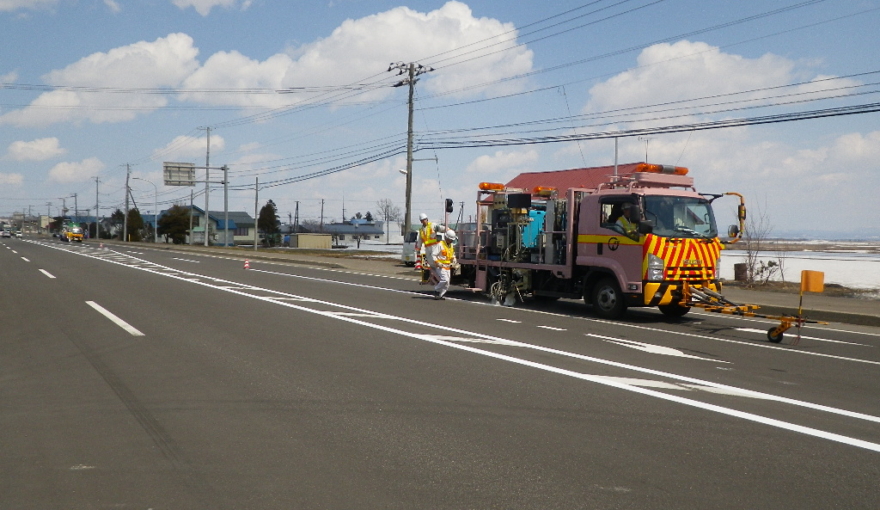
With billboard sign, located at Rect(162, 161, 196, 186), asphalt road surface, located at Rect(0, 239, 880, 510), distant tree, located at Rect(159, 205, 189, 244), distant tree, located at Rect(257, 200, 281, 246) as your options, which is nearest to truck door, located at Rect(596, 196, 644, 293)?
asphalt road surface, located at Rect(0, 239, 880, 510)

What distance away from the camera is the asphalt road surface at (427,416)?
4.73 m

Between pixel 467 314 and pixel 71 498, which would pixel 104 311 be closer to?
pixel 467 314

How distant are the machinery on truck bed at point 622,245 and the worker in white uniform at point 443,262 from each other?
1469 millimetres

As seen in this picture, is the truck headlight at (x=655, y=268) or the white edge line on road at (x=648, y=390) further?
the truck headlight at (x=655, y=268)

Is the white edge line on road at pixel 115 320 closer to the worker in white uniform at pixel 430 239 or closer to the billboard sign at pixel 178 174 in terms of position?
the worker in white uniform at pixel 430 239

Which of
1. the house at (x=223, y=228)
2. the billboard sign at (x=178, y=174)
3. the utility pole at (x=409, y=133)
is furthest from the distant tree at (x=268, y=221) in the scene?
the utility pole at (x=409, y=133)

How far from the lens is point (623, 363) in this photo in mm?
9406

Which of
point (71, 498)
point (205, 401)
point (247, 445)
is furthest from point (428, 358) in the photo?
point (71, 498)

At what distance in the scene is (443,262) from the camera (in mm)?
18594

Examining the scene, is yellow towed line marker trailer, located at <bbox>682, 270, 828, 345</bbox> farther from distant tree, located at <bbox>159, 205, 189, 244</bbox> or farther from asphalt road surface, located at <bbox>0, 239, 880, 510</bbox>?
distant tree, located at <bbox>159, 205, 189, 244</bbox>

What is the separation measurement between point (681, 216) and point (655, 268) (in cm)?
127

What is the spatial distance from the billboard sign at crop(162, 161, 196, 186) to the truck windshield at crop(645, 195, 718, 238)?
5483 centimetres

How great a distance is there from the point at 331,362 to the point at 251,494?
4502mm

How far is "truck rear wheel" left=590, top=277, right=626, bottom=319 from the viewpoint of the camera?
47.6 ft
